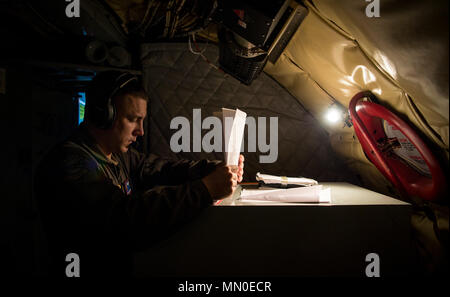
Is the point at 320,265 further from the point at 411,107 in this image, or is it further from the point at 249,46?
the point at 249,46

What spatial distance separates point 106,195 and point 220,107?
104 centimetres

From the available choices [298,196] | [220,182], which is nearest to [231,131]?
[220,182]

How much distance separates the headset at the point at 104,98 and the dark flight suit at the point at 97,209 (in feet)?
0.34

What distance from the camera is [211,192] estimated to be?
748 millimetres

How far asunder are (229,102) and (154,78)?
0.55 m

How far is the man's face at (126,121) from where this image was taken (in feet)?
3.27

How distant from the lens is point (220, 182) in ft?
2.50

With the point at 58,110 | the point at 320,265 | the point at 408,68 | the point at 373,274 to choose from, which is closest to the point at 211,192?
the point at 320,265

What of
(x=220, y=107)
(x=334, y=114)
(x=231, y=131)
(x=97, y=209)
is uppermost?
(x=220, y=107)

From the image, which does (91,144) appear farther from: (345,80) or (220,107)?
(345,80)

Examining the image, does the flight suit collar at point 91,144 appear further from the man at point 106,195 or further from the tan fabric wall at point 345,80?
the tan fabric wall at point 345,80

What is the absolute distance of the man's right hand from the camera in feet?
2.48

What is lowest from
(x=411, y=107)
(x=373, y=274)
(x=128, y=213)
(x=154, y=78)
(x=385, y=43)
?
(x=373, y=274)

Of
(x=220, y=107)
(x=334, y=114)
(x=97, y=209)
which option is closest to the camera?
(x=97, y=209)
